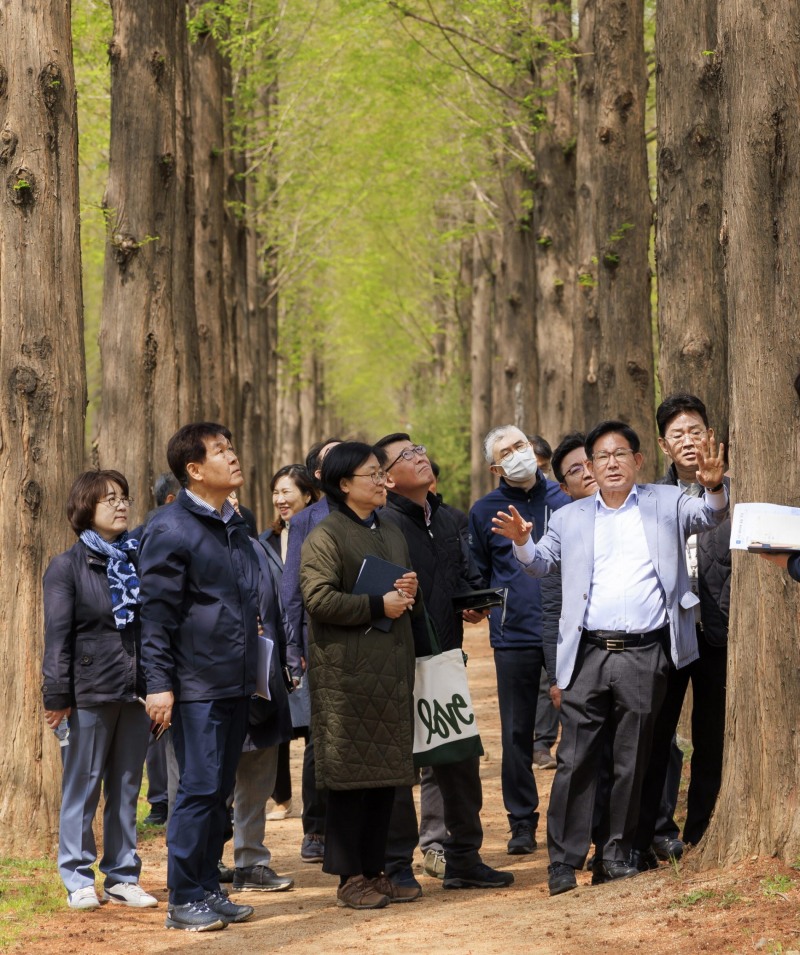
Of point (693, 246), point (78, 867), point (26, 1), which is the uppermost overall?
point (26, 1)

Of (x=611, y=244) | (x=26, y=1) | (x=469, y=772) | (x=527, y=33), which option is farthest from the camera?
(x=527, y=33)

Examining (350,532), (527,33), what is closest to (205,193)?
(527,33)

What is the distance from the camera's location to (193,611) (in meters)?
6.63

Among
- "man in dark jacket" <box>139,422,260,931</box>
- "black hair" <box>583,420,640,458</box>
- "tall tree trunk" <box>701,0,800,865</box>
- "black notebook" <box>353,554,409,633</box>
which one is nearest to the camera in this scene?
"tall tree trunk" <box>701,0,800,865</box>

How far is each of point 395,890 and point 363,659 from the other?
1288 mm

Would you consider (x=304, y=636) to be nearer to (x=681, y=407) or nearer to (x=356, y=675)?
(x=356, y=675)

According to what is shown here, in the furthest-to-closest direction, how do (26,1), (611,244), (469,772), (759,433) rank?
1. (611,244)
2. (26,1)
3. (469,772)
4. (759,433)

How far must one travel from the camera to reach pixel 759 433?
6367mm

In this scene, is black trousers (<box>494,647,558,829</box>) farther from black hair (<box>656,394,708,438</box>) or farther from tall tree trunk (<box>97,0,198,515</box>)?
tall tree trunk (<box>97,0,198,515</box>)

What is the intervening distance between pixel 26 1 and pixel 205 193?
29.0ft

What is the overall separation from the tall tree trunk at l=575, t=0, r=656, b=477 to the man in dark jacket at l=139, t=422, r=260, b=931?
6.21m

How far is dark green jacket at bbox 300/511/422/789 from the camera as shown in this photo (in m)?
6.61

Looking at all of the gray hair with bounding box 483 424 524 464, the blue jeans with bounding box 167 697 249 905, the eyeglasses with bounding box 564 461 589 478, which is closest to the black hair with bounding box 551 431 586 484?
the eyeglasses with bounding box 564 461 589 478

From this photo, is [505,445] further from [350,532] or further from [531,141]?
A: [531,141]
